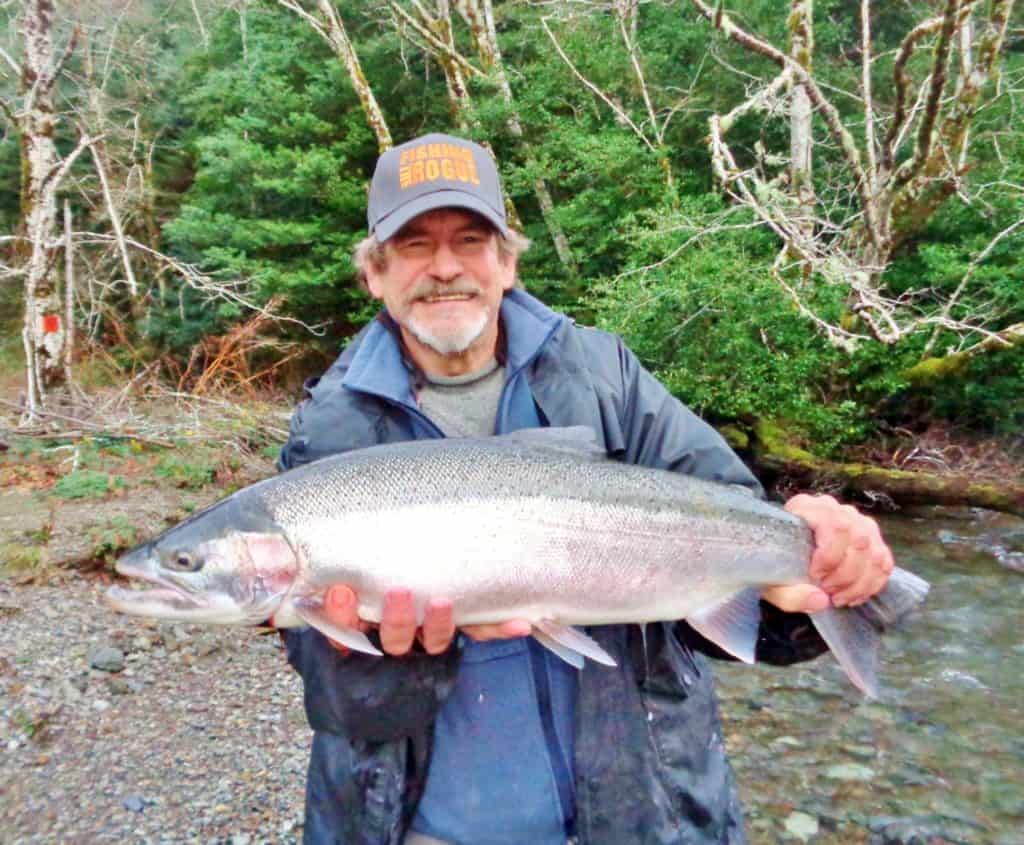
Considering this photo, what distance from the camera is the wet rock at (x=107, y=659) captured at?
601cm

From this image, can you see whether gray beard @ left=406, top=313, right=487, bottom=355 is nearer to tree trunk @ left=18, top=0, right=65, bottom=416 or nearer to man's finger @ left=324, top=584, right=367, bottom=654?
man's finger @ left=324, top=584, right=367, bottom=654

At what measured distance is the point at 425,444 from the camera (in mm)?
2279

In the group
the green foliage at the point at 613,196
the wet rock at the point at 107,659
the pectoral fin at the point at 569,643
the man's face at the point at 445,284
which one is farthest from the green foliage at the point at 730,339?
the pectoral fin at the point at 569,643

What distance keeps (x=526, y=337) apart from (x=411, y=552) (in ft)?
2.53

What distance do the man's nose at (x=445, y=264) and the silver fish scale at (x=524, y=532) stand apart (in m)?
0.63

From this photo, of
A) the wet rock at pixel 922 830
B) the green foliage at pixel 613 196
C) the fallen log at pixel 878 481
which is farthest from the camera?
the green foliage at pixel 613 196

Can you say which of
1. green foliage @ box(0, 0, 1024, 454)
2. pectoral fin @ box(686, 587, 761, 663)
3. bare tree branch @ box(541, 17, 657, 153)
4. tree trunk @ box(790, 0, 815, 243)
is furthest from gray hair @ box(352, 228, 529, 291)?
bare tree branch @ box(541, 17, 657, 153)

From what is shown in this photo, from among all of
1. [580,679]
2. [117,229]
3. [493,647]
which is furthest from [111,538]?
[580,679]

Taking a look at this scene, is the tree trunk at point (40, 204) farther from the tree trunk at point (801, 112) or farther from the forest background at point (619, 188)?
the tree trunk at point (801, 112)

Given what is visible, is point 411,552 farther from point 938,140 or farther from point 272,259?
point 272,259

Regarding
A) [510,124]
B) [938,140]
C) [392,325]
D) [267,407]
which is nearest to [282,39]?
[510,124]

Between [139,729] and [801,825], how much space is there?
432 centimetres

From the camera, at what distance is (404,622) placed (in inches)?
85.9

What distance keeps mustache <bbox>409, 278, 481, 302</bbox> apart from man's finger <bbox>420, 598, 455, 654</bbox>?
100cm
